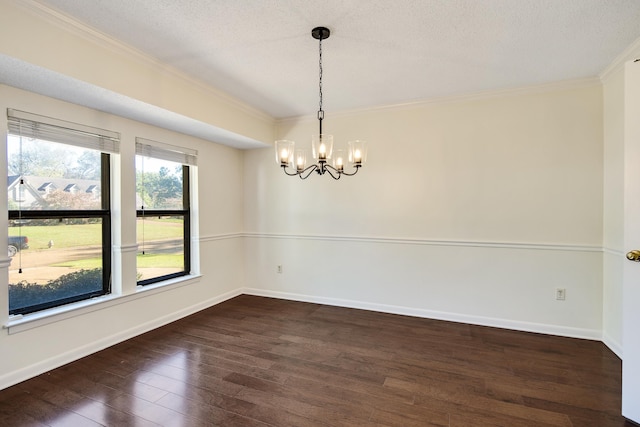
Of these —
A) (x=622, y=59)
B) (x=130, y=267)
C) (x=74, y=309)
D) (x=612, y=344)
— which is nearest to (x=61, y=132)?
(x=130, y=267)

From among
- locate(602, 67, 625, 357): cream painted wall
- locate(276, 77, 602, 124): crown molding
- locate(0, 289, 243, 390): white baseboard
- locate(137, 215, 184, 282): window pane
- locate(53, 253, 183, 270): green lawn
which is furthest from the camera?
locate(137, 215, 184, 282): window pane

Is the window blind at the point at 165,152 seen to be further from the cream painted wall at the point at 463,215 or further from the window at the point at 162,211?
the cream painted wall at the point at 463,215

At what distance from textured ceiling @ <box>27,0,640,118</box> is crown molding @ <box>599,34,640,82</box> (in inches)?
1.8

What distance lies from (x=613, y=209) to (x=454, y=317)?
1863 mm

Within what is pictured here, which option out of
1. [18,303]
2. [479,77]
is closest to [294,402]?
[18,303]

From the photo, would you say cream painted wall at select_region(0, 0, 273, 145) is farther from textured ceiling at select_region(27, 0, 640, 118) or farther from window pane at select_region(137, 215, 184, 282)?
window pane at select_region(137, 215, 184, 282)

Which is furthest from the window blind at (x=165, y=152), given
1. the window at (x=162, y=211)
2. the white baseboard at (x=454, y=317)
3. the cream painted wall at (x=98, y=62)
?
the white baseboard at (x=454, y=317)

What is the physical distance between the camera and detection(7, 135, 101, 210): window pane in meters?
2.41

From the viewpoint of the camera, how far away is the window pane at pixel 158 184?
3.34 metres

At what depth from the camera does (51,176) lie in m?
2.64

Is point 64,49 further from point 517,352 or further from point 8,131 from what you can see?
point 517,352

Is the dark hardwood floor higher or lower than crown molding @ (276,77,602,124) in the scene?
lower

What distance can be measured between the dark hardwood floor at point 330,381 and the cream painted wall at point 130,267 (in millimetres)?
172

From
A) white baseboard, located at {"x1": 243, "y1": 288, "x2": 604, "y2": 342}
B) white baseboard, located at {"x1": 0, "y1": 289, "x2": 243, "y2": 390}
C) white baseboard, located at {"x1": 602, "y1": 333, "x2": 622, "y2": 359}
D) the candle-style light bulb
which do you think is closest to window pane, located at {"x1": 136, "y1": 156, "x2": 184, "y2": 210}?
white baseboard, located at {"x1": 0, "y1": 289, "x2": 243, "y2": 390}
